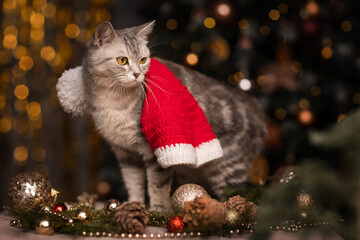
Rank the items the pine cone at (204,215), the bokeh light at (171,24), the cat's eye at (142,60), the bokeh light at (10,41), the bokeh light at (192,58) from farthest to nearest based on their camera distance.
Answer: the bokeh light at (10,41)
the bokeh light at (171,24)
the bokeh light at (192,58)
the cat's eye at (142,60)
the pine cone at (204,215)

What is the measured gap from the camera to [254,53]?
1.83m

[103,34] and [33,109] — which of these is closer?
[103,34]

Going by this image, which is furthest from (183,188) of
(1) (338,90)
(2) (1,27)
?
(2) (1,27)

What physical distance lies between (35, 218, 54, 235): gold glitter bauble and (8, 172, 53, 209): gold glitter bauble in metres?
0.21

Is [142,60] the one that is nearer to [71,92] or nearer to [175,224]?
[71,92]

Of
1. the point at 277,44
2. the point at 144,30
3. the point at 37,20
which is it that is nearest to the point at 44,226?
the point at 144,30

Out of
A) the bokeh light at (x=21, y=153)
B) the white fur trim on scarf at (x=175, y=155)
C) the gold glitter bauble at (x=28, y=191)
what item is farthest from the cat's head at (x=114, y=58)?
the bokeh light at (x=21, y=153)

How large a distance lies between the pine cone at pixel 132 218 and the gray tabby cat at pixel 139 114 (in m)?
0.35

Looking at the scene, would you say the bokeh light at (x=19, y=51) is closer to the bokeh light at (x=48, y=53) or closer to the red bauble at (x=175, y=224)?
the bokeh light at (x=48, y=53)

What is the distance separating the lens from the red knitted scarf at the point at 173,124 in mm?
1067

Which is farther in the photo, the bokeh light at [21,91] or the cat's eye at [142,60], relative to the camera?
the bokeh light at [21,91]

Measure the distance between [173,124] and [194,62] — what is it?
75 cm

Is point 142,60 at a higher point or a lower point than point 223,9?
lower

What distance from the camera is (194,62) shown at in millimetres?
1760
